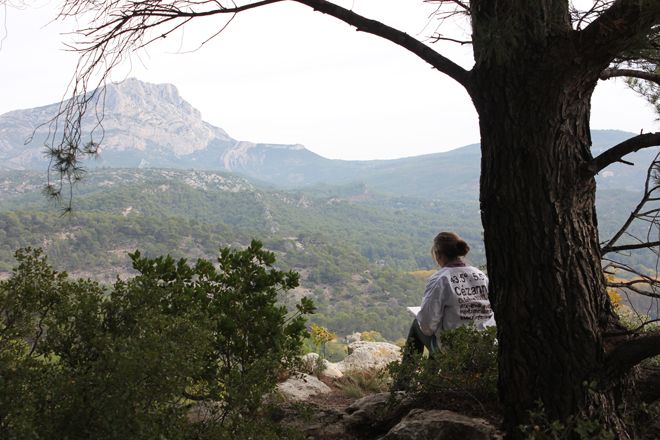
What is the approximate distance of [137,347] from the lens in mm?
1210

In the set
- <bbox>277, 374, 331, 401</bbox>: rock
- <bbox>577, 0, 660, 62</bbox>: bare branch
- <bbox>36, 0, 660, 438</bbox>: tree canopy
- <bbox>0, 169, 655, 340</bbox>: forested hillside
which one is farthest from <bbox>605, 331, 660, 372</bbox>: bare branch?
<bbox>0, 169, 655, 340</bbox>: forested hillside

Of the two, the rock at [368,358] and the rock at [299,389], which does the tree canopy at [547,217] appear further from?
the rock at [368,358]

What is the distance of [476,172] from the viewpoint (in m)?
167

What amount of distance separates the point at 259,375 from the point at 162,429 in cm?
48

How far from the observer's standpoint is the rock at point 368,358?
4.88 m

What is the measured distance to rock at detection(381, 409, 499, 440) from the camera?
1594mm

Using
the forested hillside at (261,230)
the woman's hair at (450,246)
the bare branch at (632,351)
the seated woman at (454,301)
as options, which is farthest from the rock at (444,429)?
the forested hillside at (261,230)

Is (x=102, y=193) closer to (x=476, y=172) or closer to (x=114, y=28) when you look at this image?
(x=114, y=28)

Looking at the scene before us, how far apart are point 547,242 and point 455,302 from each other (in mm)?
1156

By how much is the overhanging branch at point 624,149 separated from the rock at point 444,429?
3.75 ft

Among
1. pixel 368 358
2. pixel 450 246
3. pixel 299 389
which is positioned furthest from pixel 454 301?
pixel 368 358

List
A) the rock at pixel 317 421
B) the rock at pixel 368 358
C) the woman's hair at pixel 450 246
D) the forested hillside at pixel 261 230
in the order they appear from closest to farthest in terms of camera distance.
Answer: the rock at pixel 317 421 < the woman's hair at pixel 450 246 < the rock at pixel 368 358 < the forested hillside at pixel 261 230

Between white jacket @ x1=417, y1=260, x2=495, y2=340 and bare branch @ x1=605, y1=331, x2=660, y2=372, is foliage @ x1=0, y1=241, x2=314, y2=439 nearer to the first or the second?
white jacket @ x1=417, y1=260, x2=495, y2=340

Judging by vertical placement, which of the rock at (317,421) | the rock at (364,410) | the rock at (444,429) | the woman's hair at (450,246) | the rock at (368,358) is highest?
the woman's hair at (450,246)
